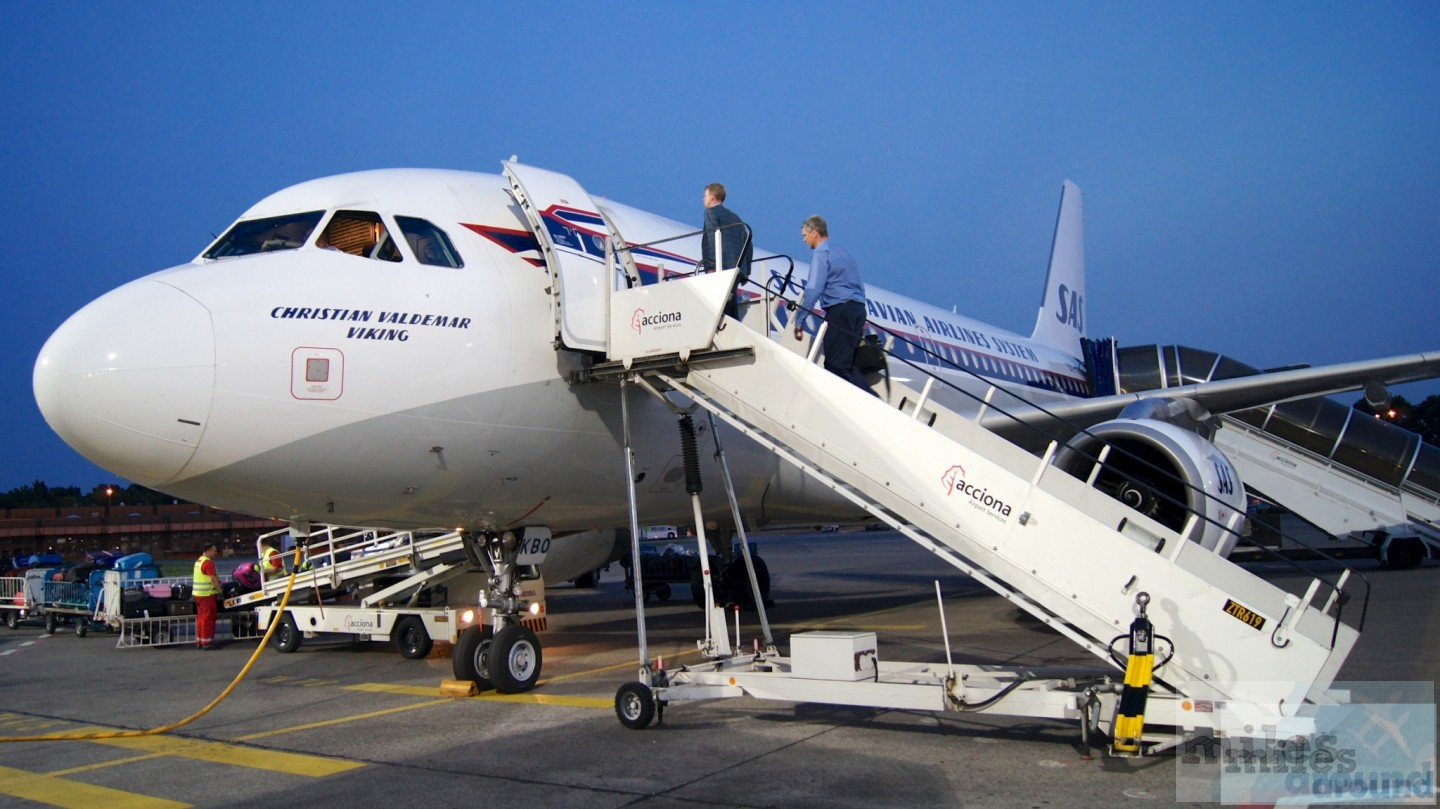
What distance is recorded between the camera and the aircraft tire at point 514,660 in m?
8.25

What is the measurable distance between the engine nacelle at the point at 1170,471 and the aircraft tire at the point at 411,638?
7004mm

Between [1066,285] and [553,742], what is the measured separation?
19.9 meters

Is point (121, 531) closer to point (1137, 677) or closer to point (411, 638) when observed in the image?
point (411, 638)

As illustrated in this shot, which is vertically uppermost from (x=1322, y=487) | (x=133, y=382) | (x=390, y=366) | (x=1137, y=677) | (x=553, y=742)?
(x=390, y=366)

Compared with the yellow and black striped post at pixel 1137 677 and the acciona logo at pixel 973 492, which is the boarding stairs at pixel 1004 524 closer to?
the acciona logo at pixel 973 492

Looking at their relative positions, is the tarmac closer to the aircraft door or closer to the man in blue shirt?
the man in blue shirt

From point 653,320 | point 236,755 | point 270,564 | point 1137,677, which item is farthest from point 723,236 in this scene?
point 270,564

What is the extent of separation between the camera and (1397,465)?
1823cm

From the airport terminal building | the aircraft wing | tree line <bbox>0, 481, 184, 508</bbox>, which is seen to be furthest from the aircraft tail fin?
tree line <bbox>0, 481, 184, 508</bbox>

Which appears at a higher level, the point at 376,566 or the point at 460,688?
the point at 376,566

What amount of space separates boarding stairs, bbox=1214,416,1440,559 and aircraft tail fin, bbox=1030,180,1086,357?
448cm

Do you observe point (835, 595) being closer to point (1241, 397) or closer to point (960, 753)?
point (1241, 397)

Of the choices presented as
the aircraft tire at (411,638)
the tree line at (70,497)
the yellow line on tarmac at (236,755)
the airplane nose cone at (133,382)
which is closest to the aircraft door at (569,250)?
the airplane nose cone at (133,382)

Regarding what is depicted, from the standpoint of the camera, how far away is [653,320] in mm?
7445
